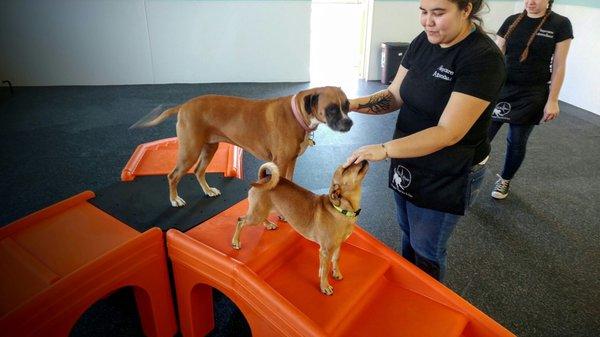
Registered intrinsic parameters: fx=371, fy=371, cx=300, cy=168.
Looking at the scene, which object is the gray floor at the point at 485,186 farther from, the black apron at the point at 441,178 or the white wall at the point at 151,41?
the black apron at the point at 441,178

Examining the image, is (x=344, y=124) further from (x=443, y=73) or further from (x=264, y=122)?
(x=443, y=73)

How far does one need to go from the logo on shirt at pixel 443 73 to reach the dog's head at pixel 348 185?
48cm

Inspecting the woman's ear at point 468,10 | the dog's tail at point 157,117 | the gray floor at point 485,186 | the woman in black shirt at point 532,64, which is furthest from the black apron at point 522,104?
the dog's tail at point 157,117

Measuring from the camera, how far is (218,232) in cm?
221

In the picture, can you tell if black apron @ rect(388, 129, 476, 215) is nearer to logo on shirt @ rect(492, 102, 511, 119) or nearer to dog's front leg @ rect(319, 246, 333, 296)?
dog's front leg @ rect(319, 246, 333, 296)

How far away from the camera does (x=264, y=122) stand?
2316mm

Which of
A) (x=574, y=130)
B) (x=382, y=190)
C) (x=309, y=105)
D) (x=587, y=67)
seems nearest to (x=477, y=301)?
(x=382, y=190)

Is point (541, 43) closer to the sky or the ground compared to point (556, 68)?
closer to the sky

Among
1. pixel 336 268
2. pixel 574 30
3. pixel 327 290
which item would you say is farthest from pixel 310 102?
pixel 574 30

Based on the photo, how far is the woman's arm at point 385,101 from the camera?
198cm

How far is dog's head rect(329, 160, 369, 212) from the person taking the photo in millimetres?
1593

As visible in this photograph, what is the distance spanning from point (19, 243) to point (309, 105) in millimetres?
1800

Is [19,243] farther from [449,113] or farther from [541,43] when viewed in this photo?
[541,43]

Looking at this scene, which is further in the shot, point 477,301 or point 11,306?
point 477,301
